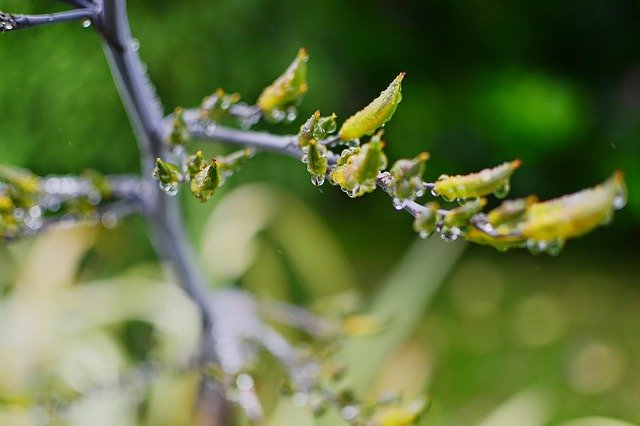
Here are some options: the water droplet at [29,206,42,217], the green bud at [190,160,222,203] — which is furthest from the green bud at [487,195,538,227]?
the water droplet at [29,206,42,217]

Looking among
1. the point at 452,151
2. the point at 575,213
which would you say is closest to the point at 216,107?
the point at 575,213

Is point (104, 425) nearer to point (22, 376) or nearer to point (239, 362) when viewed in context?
point (22, 376)

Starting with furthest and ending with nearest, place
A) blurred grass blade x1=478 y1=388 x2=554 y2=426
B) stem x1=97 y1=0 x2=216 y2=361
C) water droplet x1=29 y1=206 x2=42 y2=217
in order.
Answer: blurred grass blade x1=478 y1=388 x2=554 y2=426
water droplet x1=29 y1=206 x2=42 y2=217
stem x1=97 y1=0 x2=216 y2=361

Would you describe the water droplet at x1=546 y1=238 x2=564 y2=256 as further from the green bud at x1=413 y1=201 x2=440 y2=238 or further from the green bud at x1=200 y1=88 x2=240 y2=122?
the green bud at x1=200 y1=88 x2=240 y2=122

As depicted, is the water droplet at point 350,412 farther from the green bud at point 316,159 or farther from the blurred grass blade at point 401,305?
the blurred grass blade at point 401,305

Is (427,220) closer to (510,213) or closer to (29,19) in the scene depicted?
(510,213)
